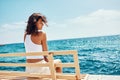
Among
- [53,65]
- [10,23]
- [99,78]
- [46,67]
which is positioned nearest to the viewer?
[53,65]

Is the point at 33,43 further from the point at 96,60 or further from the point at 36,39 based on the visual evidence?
the point at 96,60

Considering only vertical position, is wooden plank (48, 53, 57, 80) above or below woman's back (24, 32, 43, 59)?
below

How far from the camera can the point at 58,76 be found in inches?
147

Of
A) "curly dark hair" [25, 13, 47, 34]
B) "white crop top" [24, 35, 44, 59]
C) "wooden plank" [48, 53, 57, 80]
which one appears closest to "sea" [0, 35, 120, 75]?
"white crop top" [24, 35, 44, 59]

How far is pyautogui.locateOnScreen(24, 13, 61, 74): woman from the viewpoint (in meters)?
3.87

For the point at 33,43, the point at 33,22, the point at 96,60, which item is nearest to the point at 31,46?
→ the point at 33,43

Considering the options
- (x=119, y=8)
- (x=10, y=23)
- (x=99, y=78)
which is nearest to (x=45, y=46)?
Answer: (x=99, y=78)

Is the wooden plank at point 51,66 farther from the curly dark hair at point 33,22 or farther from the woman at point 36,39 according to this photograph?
the curly dark hair at point 33,22

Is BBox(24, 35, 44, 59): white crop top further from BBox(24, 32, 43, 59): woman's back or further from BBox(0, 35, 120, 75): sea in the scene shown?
BBox(0, 35, 120, 75): sea

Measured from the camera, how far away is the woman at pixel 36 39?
12.7 ft

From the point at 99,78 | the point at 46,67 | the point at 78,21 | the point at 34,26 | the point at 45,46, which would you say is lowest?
the point at 99,78

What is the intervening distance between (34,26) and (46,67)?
0.63 metres

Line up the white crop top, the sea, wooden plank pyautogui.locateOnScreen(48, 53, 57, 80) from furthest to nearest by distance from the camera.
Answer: the sea, the white crop top, wooden plank pyautogui.locateOnScreen(48, 53, 57, 80)

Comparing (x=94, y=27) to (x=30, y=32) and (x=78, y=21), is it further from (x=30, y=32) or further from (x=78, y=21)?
(x=30, y=32)
